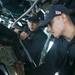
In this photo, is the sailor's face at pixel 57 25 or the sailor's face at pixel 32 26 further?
the sailor's face at pixel 32 26

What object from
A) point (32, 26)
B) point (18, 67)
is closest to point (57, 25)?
point (18, 67)

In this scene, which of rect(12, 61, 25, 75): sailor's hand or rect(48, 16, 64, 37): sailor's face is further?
rect(48, 16, 64, 37): sailor's face

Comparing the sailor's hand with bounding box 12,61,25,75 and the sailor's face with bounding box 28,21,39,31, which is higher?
the sailor's hand with bounding box 12,61,25,75

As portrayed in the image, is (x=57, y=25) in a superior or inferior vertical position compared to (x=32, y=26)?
superior

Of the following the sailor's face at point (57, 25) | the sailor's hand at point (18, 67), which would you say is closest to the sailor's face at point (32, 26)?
the sailor's face at point (57, 25)

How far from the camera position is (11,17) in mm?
3354

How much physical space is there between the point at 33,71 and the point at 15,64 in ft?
0.77

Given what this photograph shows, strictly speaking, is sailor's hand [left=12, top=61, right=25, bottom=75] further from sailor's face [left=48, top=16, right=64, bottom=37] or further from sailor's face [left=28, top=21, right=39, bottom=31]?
sailor's face [left=28, top=21, right=39, bottom=31]

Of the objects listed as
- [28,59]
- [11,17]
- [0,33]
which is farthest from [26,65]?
[11,17]

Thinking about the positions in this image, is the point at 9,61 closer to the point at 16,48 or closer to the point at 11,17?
the point at 16,48

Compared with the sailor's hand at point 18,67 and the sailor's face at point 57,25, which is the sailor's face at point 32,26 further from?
the sailor's hand at point 18,67

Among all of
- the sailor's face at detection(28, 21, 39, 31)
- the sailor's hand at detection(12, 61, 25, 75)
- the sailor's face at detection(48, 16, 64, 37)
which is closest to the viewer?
the sailor's hand at detection(12, 61, 25, 75)

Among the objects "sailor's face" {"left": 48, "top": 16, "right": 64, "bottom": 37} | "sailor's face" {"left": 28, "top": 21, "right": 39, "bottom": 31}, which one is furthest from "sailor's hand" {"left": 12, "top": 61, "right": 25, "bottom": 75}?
"sailor's face" {"left": 28, "top": 21, "right": 39, "bottom": 31}

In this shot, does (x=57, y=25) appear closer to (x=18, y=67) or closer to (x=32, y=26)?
(x=18, y=67)
